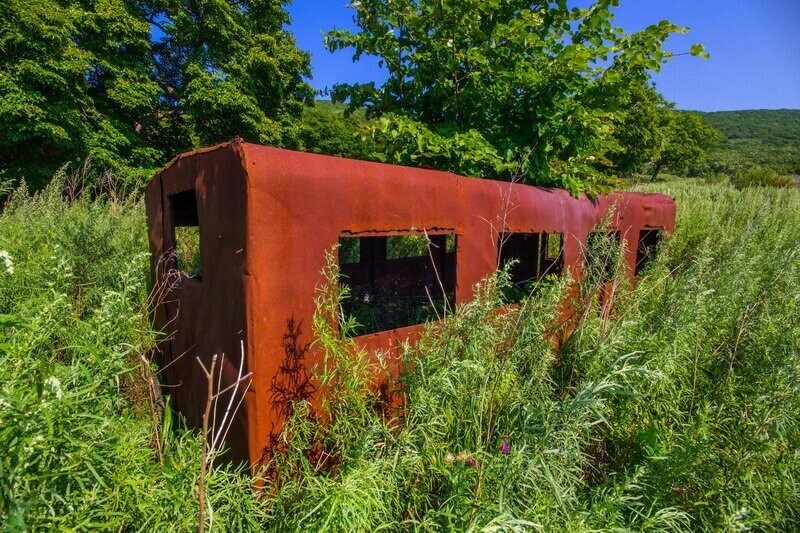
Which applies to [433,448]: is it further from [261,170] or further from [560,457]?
[261,170]

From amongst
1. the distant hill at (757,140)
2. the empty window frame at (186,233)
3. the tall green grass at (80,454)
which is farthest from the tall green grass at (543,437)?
the distant hill at (757,140)

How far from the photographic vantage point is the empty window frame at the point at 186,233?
2.96m

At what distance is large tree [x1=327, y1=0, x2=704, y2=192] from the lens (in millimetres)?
4035

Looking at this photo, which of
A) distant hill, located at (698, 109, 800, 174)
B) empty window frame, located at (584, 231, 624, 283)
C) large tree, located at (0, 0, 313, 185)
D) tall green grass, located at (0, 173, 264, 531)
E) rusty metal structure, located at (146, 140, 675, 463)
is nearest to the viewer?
tall green grass, located at (0, 173, 264, 531)

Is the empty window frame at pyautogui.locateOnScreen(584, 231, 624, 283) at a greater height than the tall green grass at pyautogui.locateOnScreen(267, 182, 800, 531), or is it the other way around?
the empty window frame at pyautogui.locateOnScreen(584, 231, 624, 283)

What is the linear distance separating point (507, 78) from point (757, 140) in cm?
9151

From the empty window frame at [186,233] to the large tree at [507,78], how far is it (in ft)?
6.62

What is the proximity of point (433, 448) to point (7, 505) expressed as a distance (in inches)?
59.7

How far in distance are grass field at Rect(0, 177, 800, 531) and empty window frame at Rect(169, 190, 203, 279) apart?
67 cm

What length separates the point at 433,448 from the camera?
1.94m

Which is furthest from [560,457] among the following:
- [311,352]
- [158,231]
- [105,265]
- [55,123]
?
[55,123]

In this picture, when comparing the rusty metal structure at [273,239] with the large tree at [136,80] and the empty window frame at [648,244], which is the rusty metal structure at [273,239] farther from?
the large tree at [136,80]

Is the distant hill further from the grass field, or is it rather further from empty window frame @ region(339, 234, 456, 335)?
the grass field

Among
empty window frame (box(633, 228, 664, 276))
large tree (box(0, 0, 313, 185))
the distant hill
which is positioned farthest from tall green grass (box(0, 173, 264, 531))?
the distant hill
